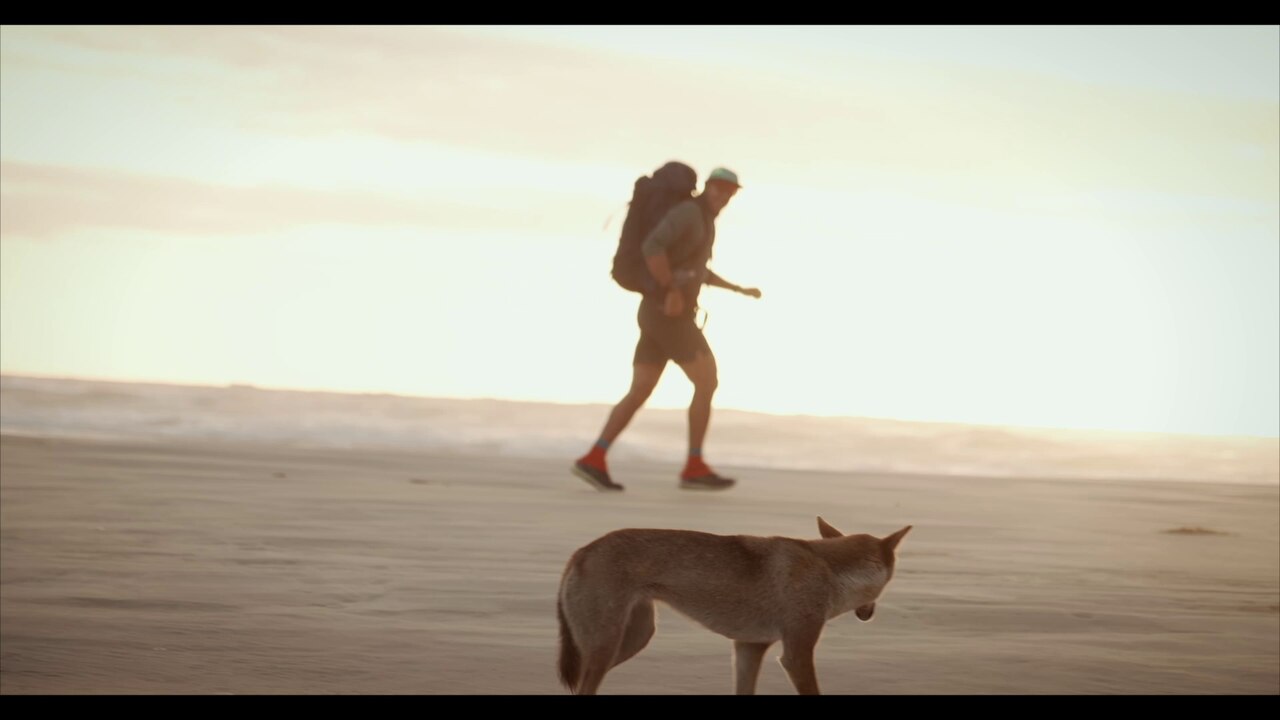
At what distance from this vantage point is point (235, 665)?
5004 mm

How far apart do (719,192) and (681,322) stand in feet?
3.02

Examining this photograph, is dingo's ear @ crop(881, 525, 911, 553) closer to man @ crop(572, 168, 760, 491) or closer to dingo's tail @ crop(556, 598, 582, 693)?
dingo's tail @ crop(556, 598, 582, 693)

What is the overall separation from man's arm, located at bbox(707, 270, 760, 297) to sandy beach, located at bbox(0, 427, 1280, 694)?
1405 mm

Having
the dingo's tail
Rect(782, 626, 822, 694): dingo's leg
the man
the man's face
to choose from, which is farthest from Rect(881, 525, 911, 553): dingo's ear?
the man's face

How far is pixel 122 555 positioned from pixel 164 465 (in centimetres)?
513

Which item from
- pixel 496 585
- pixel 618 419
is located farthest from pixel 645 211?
pixel 496 585

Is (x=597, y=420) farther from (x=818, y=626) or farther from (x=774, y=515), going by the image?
(x=818, y=626)

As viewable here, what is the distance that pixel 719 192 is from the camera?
10773mm

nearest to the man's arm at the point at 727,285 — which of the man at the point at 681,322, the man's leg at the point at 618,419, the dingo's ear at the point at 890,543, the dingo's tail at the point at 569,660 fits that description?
the man at the point at 681,322

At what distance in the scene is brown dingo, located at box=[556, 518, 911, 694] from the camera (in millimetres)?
4164

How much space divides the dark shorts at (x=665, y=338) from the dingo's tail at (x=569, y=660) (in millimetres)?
6843

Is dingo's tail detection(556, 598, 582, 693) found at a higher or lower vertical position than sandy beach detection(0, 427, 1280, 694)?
higher

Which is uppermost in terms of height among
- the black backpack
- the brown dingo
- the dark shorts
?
the brown dingo

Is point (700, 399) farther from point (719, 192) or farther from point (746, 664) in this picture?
point (746, 664)
